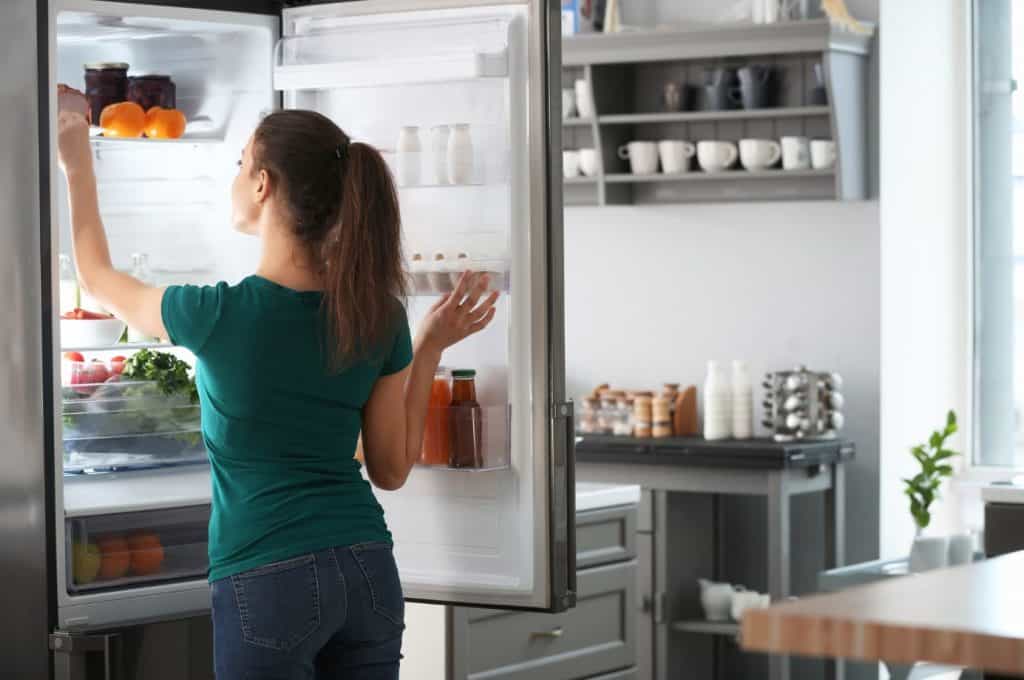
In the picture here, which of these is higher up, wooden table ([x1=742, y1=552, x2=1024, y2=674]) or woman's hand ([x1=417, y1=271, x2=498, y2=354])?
woman's hand ([x1=417, y1=271, x2=498, y2=354])

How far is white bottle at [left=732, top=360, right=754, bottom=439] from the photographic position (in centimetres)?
477

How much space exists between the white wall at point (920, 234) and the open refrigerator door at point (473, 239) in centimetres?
246

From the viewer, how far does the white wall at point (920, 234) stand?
4816 millimetres

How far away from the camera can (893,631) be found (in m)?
1.26

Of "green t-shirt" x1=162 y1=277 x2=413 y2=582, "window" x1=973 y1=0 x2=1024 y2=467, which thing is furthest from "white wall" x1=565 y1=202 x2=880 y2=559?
"green t-shirt" x1=162 y1=277 x2=413 y2=582

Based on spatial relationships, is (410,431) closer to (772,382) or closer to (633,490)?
(633,490)

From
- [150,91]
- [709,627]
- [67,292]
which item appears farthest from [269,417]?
[709,627]

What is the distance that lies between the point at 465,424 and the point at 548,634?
824mm

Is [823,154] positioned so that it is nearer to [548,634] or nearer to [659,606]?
[659,606]

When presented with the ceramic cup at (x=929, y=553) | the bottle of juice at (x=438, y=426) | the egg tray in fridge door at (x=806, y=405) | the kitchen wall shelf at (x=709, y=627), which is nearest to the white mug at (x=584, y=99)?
the egg tray in fridge door at (x=806, y=405)

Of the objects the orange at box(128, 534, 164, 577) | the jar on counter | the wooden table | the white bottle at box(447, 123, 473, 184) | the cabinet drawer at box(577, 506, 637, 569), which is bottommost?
the cabinet drawer at box(577, 506, 637, 569)

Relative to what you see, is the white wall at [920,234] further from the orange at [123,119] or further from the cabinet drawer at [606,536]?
the orange at [123,119]

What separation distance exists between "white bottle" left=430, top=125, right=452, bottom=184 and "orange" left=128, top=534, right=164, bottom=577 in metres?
0.83

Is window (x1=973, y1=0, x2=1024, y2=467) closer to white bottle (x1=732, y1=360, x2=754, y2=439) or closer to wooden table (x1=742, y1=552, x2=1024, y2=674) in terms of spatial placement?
white bottle (x1=732, y1=360, x2=754, y2=439)
